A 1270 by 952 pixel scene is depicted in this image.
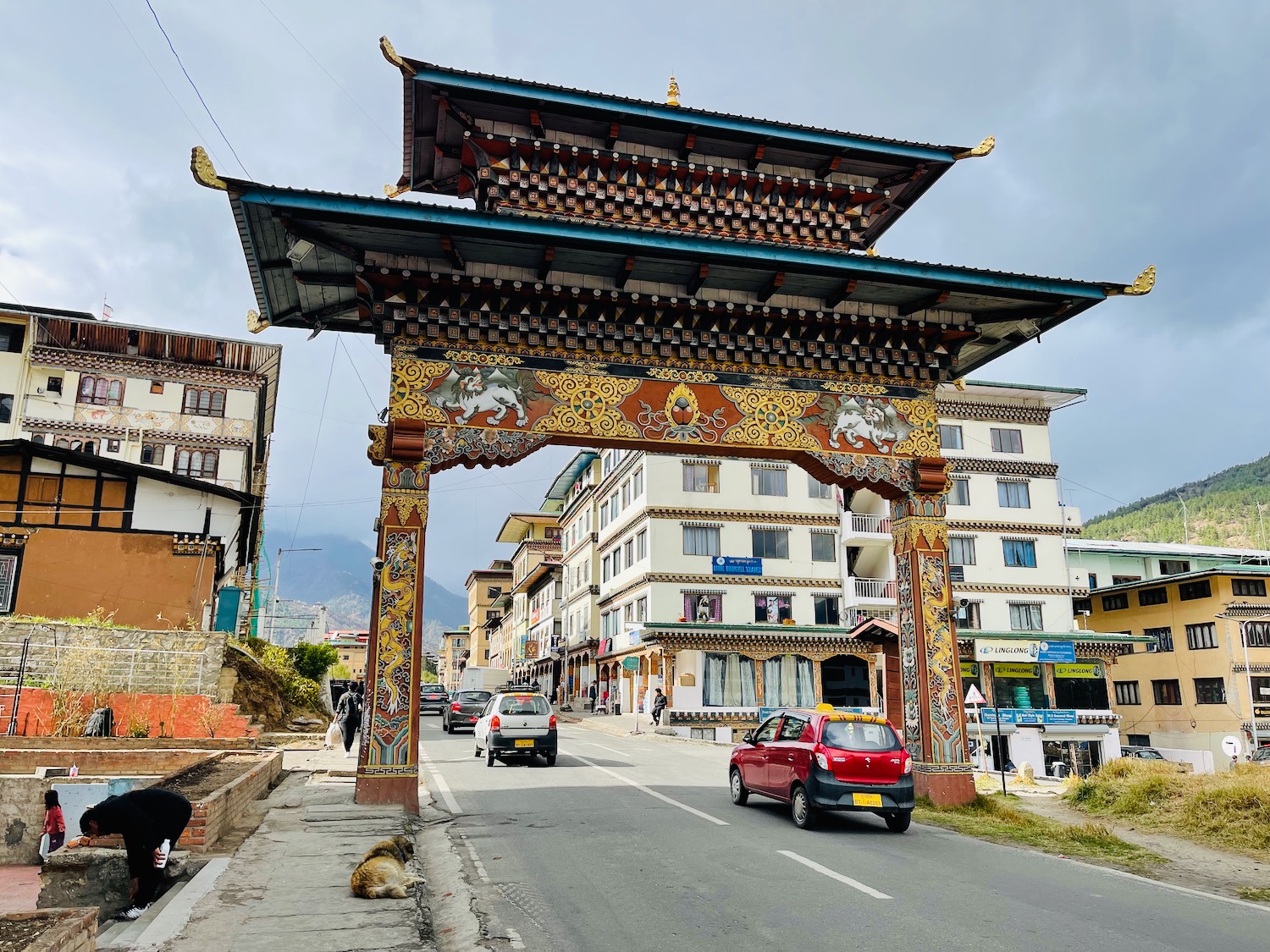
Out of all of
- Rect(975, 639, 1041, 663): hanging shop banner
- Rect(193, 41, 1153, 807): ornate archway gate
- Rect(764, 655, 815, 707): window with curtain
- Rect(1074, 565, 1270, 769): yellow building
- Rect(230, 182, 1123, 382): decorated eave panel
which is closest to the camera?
Rect(230, 182, 1123, 382): decorated eave panel

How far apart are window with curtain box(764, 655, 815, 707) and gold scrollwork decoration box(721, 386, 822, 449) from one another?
29.7 m

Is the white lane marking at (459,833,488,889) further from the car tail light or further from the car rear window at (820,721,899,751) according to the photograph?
the car rear window at (820,721,899,751)

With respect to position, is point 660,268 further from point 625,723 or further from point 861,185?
point 625,723

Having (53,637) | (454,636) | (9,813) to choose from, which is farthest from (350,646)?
(9,813)

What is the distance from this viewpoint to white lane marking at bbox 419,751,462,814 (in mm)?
13758

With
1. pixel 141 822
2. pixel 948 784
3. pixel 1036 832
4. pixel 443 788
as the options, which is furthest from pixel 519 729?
pixel 141 822

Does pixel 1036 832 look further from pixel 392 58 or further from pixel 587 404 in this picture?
pixel 392 58

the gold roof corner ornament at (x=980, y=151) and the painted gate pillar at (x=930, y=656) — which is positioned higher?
the gold roof corner ornament at (x=980, y=151)

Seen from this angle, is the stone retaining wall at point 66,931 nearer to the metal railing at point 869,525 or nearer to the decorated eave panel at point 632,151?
the decorated eave panel at point 632,151

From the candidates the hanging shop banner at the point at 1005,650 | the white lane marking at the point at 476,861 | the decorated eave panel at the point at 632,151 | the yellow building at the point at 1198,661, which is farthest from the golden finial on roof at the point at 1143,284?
the yellow building at the point at 1198,661

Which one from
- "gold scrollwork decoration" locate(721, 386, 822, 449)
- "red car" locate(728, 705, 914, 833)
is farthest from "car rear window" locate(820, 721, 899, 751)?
"gold scrollwork decoration" locate(721, 386, 822, 449)

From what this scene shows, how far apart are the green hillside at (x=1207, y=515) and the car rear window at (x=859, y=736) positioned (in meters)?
103

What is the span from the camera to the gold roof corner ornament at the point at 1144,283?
13.8 metres

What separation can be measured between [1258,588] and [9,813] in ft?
177
